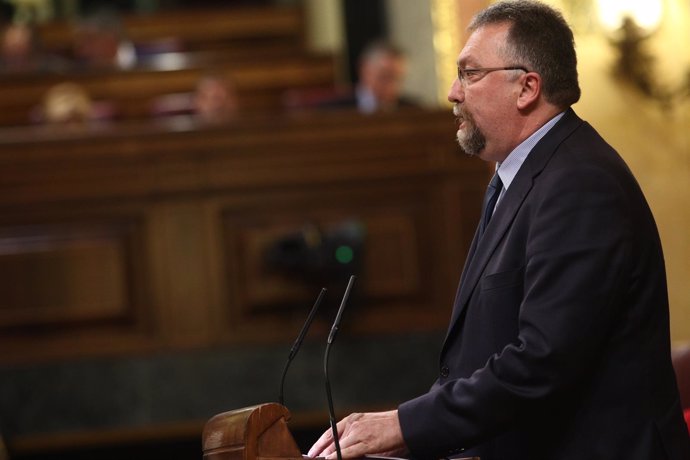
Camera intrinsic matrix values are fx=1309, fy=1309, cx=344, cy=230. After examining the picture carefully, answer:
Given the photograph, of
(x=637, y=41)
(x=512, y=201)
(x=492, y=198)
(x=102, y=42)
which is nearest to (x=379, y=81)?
(x=637, y=41)

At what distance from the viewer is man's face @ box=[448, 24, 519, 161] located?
233 centimetres

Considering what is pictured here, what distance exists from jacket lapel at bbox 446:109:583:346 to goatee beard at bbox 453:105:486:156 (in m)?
0.10

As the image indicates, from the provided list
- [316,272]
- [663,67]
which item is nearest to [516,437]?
[316,272]

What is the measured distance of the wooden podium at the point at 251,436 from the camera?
81.9 inches

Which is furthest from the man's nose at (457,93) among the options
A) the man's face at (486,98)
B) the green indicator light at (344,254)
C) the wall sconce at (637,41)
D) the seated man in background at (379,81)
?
the wall sconce at (637,41)

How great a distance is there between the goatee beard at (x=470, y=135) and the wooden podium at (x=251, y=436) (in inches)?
23.7

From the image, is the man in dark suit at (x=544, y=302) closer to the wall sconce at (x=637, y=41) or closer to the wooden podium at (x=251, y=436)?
the wooden podium at (x=251, y=436)

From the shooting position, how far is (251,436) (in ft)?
6.82

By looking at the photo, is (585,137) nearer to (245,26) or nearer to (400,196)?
(400,196)

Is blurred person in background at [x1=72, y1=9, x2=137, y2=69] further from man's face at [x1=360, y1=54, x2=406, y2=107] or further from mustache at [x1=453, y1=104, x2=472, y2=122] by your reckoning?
mustache at [x1=453, y1=104, x2=472, y2=122]

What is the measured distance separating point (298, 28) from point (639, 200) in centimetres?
920

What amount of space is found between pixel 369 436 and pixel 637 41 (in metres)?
5.89

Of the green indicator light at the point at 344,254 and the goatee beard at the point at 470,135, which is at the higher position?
the goatee beard at the point at 470,135

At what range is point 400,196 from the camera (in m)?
6.24
